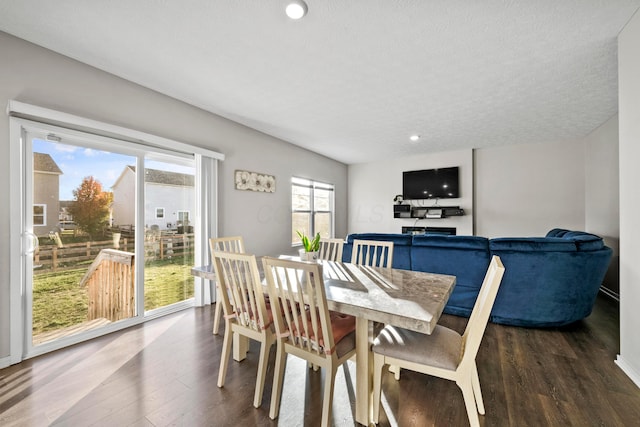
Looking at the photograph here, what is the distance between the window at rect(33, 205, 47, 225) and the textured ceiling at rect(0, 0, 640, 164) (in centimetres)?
132

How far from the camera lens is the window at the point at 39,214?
7.33 ft

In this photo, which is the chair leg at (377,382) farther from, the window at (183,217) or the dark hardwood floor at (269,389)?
the window at (183,217)

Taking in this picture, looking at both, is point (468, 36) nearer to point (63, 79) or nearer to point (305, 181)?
point (63, 79)

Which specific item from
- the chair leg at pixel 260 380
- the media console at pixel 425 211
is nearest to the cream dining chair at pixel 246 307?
the chair leg at pixel 260 380

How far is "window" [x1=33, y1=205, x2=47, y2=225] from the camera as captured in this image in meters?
2.23

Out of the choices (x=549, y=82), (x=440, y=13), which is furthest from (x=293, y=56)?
(x=549, y=82)

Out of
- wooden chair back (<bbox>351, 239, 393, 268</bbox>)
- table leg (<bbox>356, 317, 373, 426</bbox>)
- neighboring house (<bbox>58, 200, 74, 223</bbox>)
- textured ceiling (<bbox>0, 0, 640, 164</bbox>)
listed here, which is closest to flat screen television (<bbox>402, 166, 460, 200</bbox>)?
textured ceiling (<bbox>0, 0, 640, 164</bbox>)

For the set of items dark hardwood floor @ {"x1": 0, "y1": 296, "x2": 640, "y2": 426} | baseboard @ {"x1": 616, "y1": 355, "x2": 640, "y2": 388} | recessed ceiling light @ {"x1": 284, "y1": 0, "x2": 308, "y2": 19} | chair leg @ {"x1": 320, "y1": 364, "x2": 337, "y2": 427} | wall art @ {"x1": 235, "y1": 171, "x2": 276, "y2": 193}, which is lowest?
dark hardwood floor @ {"x1": 0, "y1": 296, "x2": 640, "y2": 426}

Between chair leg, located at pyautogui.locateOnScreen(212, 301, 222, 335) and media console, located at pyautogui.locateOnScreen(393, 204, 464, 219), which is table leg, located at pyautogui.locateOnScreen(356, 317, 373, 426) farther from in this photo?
media console, located at pyautogui.locateOnScreen(393, 204, 464, 219)

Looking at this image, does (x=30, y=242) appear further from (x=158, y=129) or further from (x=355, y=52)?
(x=355, y=52)

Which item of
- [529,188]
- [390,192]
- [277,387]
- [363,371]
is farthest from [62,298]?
[529,188]

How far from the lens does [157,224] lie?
3092mm

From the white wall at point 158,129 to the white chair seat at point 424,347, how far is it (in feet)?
9.16

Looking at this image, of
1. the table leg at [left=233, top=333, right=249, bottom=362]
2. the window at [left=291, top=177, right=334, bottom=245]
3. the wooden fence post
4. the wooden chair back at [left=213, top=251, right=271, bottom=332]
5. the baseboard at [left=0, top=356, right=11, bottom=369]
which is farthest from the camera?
the window at [left=291, top=177, right=334, bottom=245]
